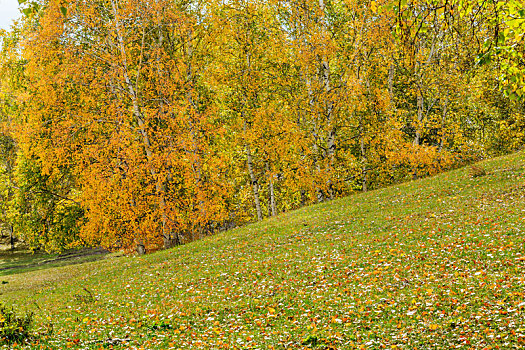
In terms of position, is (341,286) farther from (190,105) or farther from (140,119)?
(190,105)

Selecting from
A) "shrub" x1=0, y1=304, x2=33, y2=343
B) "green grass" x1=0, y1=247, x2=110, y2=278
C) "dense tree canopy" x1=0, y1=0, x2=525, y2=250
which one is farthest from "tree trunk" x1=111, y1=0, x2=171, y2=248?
"green grass" x1=0, y1=247, x2=110, y2=278

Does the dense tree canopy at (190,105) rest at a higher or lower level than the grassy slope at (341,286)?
higher

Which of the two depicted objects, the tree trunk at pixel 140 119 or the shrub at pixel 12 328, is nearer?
the shrub at pixel 12 328

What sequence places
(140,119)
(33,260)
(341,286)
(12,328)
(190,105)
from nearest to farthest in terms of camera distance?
(12,328), (341,286), (140,119), (190,105), (33,260)

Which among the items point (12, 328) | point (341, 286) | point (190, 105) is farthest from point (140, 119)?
point (341, 286)

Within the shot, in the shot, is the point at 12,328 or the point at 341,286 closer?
the point at 12,328

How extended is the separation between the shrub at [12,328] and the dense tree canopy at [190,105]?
16498 mm

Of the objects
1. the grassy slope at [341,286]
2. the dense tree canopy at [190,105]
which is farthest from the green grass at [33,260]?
the grassy slope at [341,286]

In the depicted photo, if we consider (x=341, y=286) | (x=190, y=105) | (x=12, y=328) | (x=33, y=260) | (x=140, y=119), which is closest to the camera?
(x=12, y=328)

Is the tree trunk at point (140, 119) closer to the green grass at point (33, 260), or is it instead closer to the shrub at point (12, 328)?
the shrub at point (12, 328)

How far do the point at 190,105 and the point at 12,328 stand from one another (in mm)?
22545

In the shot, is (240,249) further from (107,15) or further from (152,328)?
(107,15)

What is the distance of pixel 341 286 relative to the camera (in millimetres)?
13555

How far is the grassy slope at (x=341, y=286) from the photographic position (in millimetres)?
9812
